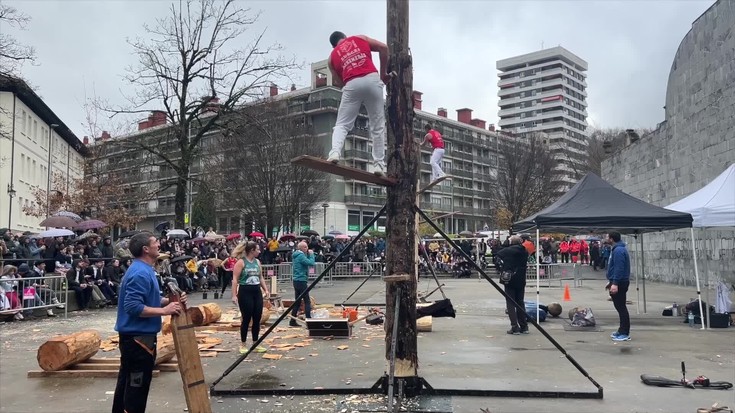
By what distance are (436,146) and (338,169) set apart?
6590 millimetres

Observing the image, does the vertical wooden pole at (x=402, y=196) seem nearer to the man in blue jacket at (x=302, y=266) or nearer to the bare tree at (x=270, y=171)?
the man in blue jacket at (x=302, y=266)

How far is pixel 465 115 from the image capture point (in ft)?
318

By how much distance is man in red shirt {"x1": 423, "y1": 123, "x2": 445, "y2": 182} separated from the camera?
11586 millimetres

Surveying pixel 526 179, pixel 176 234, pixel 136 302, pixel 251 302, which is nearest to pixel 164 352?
pixel 251 302

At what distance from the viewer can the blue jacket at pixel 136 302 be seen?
498 centimetres

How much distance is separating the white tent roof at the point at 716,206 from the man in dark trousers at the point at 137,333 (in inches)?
441

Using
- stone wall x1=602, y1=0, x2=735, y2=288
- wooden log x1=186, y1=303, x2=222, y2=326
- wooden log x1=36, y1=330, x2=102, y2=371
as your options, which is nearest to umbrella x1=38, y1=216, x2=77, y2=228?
wooden log x1=186, y1=303, x2=222, y2=326

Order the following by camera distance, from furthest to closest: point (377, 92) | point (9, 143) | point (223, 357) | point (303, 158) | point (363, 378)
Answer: point (9, 143)
point (223, 357)
point (363, 378)
point (377, 92)
point (303, 158)

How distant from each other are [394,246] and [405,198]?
56 cm

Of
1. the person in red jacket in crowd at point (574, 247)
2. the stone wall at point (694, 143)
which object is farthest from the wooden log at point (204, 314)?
the person in red jacket in crowd at point (574, 247)

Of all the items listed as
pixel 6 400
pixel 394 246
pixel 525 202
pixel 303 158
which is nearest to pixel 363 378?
pixel 394 246

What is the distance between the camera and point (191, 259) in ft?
73.5

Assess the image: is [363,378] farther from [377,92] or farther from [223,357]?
[377,92]

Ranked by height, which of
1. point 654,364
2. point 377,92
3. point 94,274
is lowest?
point 654,364
